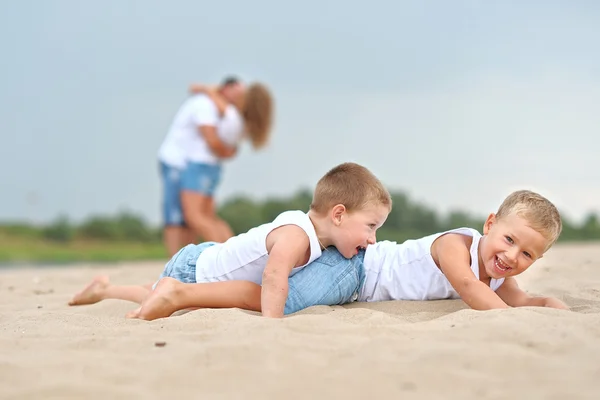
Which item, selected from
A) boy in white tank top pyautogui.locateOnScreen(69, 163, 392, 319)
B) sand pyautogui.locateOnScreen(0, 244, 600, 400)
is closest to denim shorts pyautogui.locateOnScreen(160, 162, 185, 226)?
boy in white tank top pyautogui.locateOnScreen(69, 163, 392, 319)

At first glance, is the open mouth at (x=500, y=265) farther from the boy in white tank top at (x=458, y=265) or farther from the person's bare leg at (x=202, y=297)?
the person's bare leg at (x=202, y=297)

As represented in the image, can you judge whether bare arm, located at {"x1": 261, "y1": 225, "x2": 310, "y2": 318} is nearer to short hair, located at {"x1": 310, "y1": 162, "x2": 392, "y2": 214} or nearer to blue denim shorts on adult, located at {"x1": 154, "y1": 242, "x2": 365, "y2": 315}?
blue denim shorts on adult, located at {"x1": 154, "y1": 242, "x2": 365, "y2": 315}

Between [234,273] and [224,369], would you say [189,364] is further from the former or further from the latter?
[234,273]

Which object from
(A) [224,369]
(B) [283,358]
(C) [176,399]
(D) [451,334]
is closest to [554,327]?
(D) [451,334]

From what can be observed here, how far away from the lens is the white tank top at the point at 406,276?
4.07 meters

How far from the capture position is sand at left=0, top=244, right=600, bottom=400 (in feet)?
7.78

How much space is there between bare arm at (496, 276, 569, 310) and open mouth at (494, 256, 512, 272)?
0.97ft

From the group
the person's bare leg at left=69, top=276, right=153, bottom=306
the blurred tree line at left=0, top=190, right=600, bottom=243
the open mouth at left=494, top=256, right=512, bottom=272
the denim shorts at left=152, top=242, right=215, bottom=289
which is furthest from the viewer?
the blurred tree line at left=0, top=190, right=600, bottom=243

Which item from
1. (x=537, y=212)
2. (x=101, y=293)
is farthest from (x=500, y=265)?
(x=101, y=293)

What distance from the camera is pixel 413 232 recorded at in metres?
11.0

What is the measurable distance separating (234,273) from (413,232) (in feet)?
23.7

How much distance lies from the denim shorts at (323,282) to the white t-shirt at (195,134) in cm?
437


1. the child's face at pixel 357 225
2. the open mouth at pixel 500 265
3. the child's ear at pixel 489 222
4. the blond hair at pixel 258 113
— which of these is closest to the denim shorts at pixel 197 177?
the blond hair at pixel 258 113

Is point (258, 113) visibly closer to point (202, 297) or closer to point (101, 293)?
point (101, 293)
